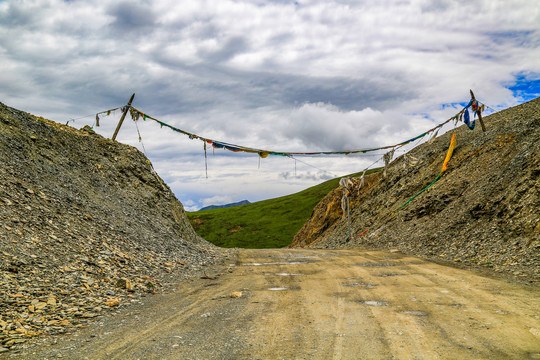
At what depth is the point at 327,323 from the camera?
8180 mm

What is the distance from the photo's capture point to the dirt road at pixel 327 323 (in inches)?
254

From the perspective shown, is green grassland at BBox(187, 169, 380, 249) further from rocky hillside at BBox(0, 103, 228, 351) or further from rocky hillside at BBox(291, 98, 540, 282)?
rocky hillside at BBox(0, 103, 228, 351)

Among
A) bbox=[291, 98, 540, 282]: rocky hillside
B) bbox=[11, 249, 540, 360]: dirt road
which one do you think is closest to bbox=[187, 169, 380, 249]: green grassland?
bbox=[291, 98, 540, 282]: rocky hillside

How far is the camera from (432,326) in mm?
7684

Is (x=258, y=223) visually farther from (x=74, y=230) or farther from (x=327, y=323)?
(x=327, y=323)

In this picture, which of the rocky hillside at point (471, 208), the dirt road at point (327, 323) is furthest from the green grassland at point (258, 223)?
the dirt road at point (327, 323)

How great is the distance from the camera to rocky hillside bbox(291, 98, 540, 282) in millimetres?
16511

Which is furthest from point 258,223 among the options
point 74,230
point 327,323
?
point 327,323

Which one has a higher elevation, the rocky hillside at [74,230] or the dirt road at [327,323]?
the rocky hillside at [74,230]

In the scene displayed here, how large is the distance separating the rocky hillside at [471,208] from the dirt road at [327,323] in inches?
179

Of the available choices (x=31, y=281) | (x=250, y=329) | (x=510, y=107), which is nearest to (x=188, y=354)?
(x=250, y=329)

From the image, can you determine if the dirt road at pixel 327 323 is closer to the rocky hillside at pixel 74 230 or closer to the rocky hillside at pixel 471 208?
the rocky hillside at pixel 74 230

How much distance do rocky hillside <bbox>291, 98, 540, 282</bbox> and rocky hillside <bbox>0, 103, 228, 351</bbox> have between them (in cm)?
1459

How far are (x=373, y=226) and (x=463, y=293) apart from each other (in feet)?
80.0
